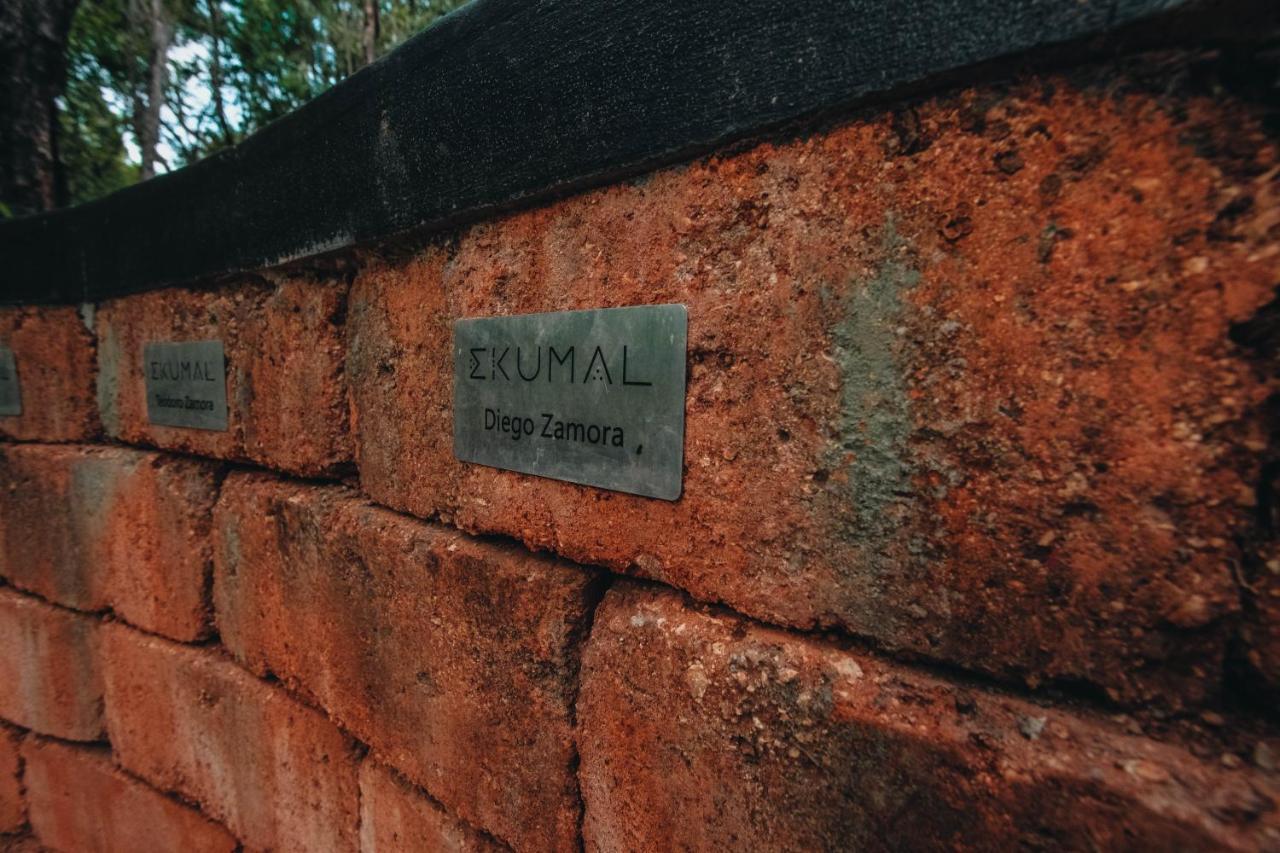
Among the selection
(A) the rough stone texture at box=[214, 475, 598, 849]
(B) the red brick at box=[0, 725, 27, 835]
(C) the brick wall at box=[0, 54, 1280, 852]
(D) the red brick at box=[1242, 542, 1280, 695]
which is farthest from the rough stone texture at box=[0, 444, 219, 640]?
(D) the red brick at box=[1242, 542, 1280, 695]

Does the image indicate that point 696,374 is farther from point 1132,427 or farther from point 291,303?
point 291,303

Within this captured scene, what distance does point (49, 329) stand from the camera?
209cm

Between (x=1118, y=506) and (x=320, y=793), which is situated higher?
(x=1118, y=506)

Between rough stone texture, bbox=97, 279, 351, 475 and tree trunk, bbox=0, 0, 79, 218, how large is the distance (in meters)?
1.97

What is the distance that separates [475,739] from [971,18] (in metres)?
1.36

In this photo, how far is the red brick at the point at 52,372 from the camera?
205 centimetres

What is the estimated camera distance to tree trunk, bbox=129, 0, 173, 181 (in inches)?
247

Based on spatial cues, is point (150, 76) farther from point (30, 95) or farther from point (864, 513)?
point (864, 513)

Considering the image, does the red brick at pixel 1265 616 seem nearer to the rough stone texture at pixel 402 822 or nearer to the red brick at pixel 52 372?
the rough stone texture at pixel 402 822

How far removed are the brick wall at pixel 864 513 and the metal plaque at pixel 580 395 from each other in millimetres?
35

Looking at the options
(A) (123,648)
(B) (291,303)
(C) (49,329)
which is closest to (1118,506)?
(B) (291,303)

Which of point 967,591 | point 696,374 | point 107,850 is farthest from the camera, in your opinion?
point 107,850

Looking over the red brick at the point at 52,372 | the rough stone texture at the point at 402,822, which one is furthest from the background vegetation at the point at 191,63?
the rough stone texture at the point at 402,822

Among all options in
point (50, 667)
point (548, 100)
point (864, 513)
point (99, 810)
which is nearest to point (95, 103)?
point (50, 667)
